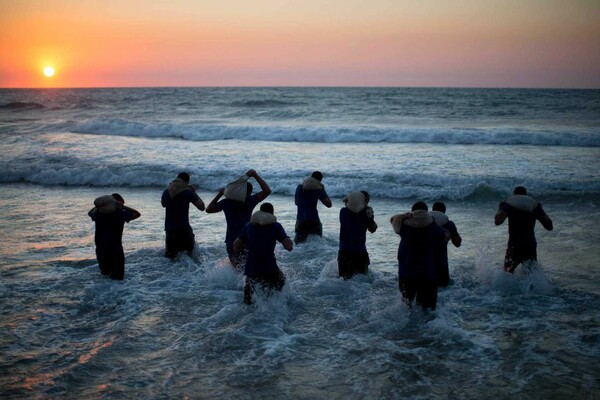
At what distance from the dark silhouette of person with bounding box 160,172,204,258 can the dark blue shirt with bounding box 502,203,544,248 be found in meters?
4.82

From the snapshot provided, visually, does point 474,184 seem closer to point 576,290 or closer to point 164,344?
point 576,290

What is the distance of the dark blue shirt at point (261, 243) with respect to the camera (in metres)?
6.71

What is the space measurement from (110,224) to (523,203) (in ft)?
20.4

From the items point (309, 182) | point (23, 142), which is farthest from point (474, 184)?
point (23, 142)

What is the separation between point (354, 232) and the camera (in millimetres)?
7883

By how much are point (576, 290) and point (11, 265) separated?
31.5 feet

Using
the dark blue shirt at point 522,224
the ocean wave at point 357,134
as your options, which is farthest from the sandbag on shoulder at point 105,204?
the ocean wave at point 357,134

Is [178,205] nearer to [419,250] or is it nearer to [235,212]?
[235,212]

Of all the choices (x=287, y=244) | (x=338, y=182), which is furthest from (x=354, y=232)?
(x=338, y=182)

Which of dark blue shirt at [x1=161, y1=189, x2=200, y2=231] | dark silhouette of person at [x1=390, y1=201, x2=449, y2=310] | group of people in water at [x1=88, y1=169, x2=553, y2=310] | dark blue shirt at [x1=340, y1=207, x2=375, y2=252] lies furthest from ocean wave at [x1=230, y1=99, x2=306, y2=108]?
dark silhouette of person at [x1=390, y1=201, x2=449, y2=310]

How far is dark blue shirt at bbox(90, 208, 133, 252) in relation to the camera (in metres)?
7.77

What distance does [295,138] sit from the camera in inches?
1195

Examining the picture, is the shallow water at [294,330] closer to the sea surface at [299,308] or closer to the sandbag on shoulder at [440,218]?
the sea surface at [299,308]

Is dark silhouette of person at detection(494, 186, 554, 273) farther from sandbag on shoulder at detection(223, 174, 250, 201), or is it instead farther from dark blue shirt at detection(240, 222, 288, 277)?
sandbag on shoulder at detection(223, 174, 250, 201)
